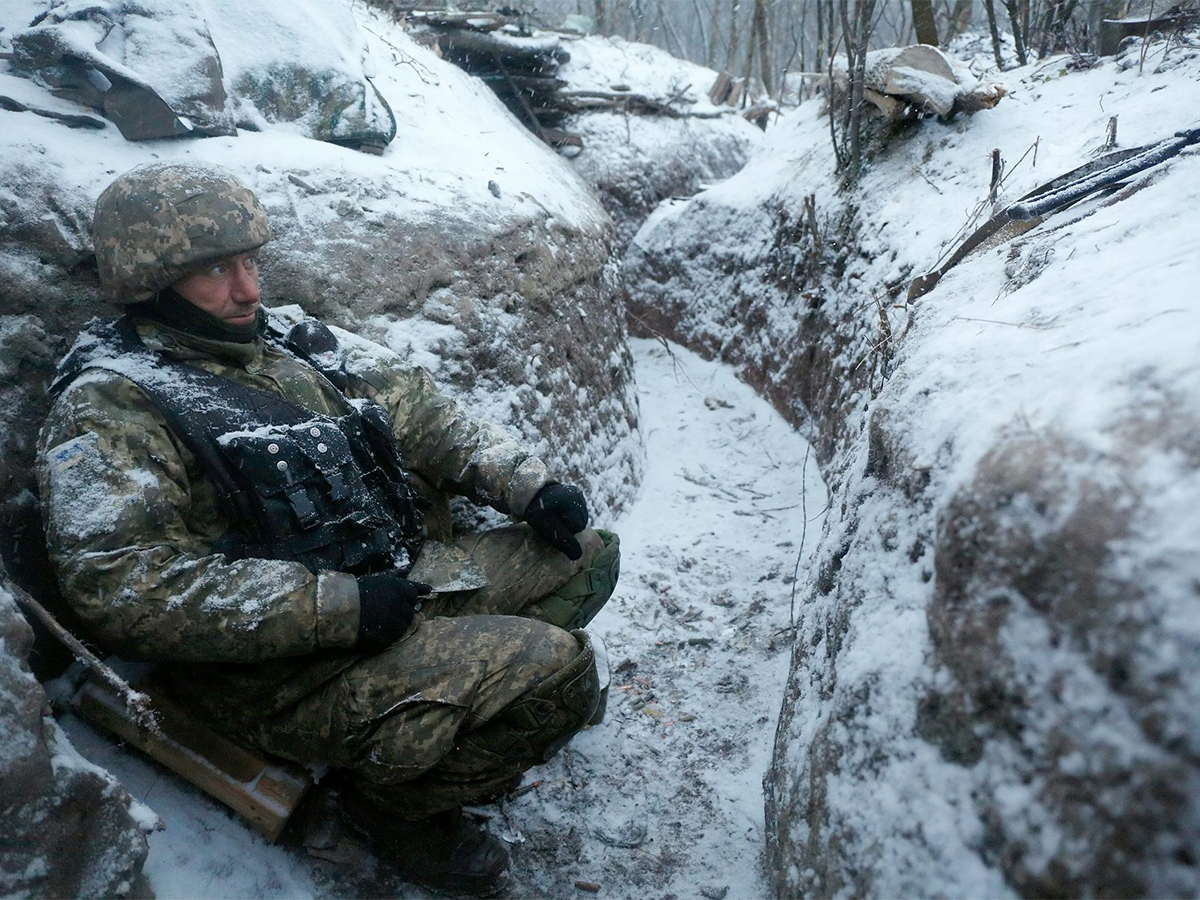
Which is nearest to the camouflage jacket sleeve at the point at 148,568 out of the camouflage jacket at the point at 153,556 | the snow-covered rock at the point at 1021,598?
the camouflage jacket at the point at 153,556

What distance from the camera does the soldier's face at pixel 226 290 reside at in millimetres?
2164

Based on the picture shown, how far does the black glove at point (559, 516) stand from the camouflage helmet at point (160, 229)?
48.6 inches

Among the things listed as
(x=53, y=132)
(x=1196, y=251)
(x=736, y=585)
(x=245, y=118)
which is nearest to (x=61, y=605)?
(x=53, y=132)

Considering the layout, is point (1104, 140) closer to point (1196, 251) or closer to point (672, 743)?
point (1196, 251)

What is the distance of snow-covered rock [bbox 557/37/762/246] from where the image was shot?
325 inches

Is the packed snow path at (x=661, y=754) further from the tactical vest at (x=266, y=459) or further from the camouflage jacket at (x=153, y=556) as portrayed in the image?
the tactical vest at (x=266, y=459)

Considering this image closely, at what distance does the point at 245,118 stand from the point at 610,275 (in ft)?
7.70

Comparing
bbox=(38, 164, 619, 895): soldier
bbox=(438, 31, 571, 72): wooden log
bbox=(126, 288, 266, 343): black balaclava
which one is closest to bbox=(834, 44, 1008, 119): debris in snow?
bbox=(438, 31, 571, 72): wooden log

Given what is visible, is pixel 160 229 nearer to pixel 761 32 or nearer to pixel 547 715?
pixel 547 715

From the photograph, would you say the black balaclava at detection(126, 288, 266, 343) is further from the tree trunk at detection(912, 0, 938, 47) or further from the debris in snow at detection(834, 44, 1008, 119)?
the tree trunk at detection(912, 0, 938, 47)

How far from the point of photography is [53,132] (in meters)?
2.76

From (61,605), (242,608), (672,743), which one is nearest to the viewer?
(242,608)

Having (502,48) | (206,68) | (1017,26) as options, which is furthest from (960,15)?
(206,68)

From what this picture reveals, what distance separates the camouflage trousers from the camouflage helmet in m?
1.26
